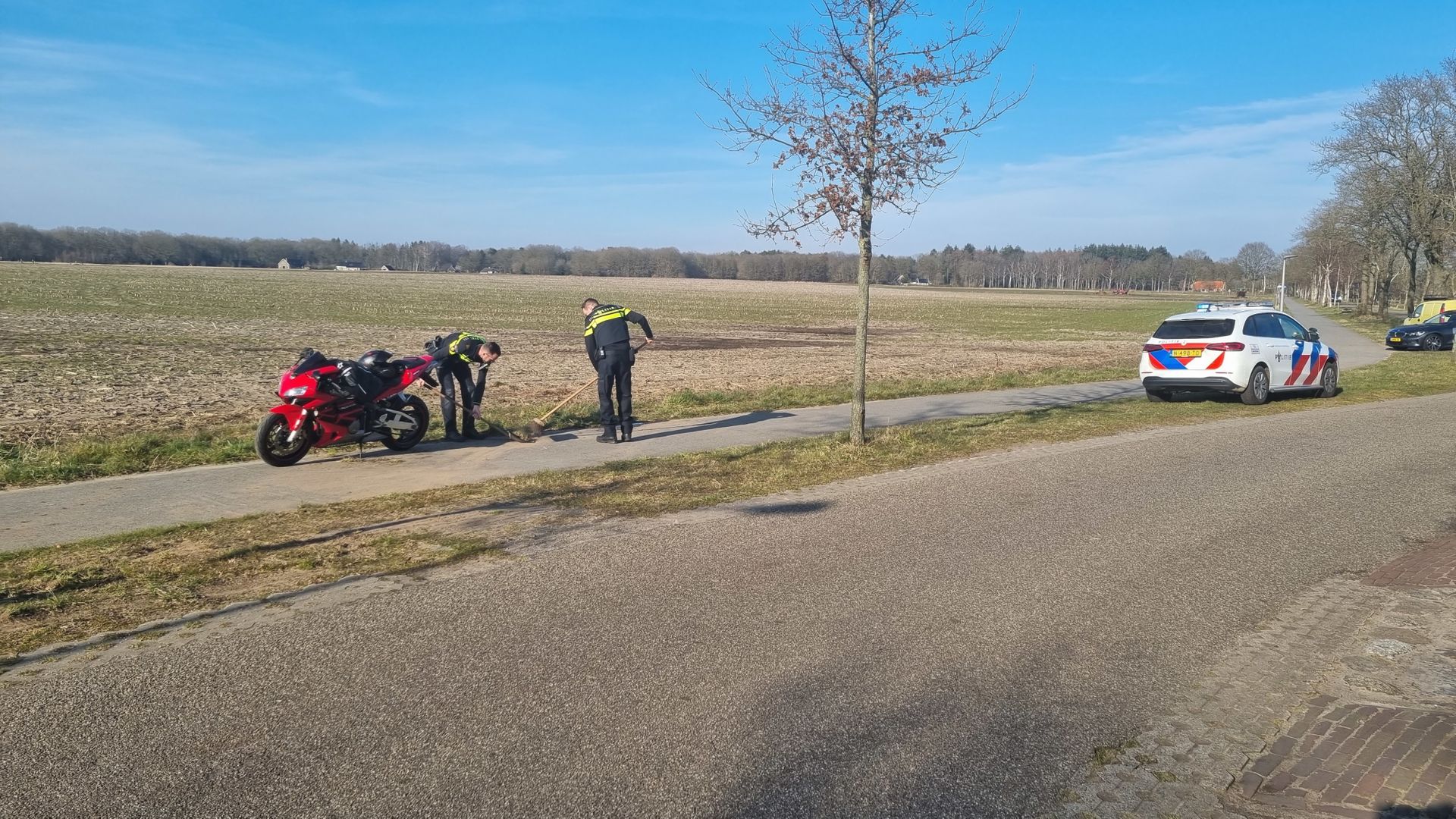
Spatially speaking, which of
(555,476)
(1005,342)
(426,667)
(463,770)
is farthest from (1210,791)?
(1005,342)

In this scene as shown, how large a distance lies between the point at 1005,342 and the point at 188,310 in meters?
31.5

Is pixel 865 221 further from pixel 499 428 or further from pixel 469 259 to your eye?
pixel 469 259

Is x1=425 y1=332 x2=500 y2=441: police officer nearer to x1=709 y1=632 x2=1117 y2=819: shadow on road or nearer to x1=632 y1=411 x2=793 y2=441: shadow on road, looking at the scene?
x1=632 y1=411 x2=793 y2=441: shadow on road

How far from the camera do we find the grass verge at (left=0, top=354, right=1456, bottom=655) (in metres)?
5.80

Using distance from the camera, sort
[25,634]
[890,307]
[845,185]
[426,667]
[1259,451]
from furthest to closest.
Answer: [890,307] < [1259,451] < [845,185] < [25,634] < [426,667]

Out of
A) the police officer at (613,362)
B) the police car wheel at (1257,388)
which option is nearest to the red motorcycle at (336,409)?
the police officer at (613,362)

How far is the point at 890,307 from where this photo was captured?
7619 cm

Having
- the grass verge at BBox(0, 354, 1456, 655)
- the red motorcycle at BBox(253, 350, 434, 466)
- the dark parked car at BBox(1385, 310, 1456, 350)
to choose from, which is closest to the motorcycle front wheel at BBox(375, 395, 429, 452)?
the red motorcycle at BBox(253, 350, 434, 466)

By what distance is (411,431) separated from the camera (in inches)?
436

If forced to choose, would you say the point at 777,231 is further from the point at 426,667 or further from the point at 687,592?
the point at 426,667

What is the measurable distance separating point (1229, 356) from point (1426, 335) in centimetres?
2203

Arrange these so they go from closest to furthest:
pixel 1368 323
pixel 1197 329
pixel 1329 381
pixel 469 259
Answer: pixel 1197 329, pixel 1329 381, pixel 1368 323, pixel 469 259

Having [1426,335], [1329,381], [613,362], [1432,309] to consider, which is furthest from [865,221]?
[1432,309]

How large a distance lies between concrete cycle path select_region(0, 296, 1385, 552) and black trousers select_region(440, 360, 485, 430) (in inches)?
14.4
